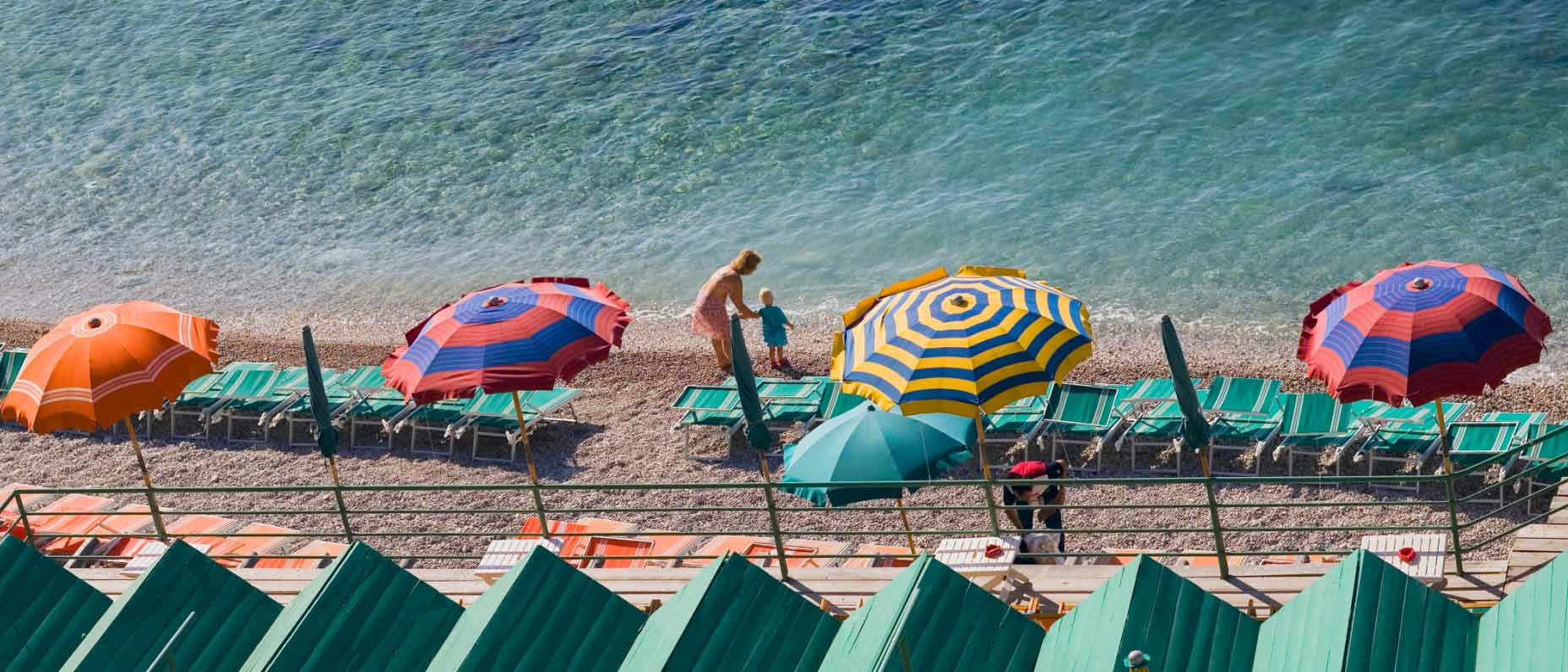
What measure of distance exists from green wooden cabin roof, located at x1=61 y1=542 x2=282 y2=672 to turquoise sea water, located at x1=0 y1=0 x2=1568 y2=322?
14095 millimetres

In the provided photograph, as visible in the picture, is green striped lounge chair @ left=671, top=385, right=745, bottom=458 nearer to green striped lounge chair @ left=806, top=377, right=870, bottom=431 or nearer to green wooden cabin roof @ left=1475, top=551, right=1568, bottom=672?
green striped lounge chair @ left=806, top=377, right=870, bottom=431

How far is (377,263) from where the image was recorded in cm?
2562

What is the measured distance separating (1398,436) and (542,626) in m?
9.02

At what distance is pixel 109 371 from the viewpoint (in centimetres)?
1165

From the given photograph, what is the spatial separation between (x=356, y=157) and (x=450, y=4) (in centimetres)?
807

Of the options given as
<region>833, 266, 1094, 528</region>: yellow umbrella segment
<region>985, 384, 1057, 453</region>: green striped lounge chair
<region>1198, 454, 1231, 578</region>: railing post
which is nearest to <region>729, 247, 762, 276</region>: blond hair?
<region>985, 384, 1057, 453</region>: green striped lounge chair

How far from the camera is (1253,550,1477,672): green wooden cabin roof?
269 inches

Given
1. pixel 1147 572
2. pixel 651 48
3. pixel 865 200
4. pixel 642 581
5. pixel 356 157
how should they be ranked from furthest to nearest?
pixel 651 48
pixel 356 157
pixel 865 200
pixel 642 581
pixel 1147 572

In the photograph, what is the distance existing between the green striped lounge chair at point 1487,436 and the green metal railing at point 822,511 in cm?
20

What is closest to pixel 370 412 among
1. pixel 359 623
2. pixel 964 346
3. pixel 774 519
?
pixel 964 346

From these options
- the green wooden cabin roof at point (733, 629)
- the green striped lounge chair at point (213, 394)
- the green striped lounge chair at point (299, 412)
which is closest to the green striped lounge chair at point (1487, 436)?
the green wooden cabin roof at point (733, 629)

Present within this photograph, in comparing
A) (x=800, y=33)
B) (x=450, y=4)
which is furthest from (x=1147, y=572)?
(x=450, y=4)

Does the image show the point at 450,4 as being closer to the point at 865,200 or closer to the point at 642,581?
the point at 865,200

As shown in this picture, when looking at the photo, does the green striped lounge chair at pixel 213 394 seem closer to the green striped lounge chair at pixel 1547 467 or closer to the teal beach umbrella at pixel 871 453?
the teal beach umbrella at pixel 871 453
